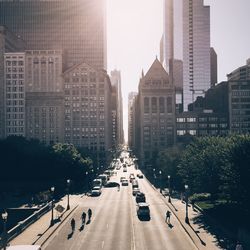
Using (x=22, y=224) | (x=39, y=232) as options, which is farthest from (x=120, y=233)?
(x=22, y=224)

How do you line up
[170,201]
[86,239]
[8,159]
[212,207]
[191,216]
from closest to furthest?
[86,239], [191,216], [212,207], [170,201], [8,159]

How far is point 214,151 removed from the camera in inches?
3076

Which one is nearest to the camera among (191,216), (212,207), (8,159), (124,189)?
(191,216)

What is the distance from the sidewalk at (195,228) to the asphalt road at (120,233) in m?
0.86

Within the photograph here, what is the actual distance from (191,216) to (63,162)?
49.4m

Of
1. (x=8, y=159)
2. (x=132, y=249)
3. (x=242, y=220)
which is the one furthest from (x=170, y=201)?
(x=8, y=159)

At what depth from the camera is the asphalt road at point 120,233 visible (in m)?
49.0

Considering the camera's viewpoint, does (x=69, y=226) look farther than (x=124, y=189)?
No

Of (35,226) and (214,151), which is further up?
(214,151)

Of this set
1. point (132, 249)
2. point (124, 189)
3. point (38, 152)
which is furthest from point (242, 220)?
point (38, 152)

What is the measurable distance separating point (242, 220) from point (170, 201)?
25.5 m

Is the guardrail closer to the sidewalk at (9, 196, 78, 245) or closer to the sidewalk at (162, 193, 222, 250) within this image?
the sidewalk at (9, 196, 78, 245)

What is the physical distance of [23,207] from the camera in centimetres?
7838

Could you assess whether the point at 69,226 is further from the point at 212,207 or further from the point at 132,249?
the point at 212,207
